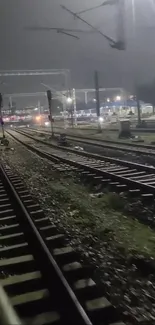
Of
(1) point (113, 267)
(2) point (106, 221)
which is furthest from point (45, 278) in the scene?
(2) point (106, 221)

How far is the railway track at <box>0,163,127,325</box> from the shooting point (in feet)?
13.3

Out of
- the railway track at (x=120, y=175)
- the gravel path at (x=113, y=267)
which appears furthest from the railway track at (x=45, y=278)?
the railway track at (x=120, y=175)

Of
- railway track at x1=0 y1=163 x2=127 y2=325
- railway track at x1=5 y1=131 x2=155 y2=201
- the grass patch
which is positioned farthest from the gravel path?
railway track at x1=5 y1=131 x2=155 y2=201

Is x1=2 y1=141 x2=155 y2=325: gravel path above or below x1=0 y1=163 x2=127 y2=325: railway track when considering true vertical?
below

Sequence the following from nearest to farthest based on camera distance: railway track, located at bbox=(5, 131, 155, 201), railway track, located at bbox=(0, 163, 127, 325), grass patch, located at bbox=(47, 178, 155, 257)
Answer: railway track, located at bbox=(0, 163, 127, 325) < grass patch, located at bbox=(47, 178, 155, 257) < railway track, located at bbox=(5, 131, 155, 201)

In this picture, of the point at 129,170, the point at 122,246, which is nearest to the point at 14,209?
the point at 122,246

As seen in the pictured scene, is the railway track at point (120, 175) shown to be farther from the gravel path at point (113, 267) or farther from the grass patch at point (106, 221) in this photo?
the gravel path at point (113, 267)

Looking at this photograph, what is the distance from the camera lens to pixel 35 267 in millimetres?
5488

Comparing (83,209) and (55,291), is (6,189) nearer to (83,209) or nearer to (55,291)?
(83,209)

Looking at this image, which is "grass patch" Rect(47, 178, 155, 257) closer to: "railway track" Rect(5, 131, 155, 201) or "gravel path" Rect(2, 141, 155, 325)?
"gravel path" Rect(2, 141, 155, 325)

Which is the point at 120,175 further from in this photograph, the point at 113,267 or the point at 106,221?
the point at 113,267

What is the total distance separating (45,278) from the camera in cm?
Answer: 504

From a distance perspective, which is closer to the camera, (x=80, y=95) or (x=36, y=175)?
(x=36, y=175)

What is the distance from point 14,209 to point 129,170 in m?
5.43
